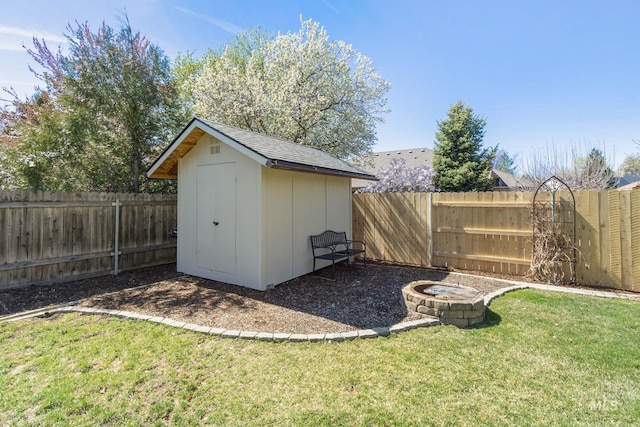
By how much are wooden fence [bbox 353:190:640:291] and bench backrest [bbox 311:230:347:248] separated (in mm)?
1267

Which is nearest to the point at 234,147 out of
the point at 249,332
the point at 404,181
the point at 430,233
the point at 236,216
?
the point at 236,216

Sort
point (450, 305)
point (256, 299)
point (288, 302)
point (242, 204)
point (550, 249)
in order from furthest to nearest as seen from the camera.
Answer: point (550, 249) < point (242, 204) < point (256, 299) < point (288, 302) < point (450, 305)

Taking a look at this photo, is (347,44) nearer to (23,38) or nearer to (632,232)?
(23,38)

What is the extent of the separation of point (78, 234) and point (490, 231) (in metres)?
9.57

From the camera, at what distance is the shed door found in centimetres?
624

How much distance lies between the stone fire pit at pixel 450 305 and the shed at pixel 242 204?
279 centimetres

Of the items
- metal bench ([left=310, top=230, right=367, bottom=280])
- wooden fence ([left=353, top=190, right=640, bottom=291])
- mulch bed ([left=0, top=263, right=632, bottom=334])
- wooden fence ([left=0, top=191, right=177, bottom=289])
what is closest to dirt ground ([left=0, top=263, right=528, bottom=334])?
mulch bed ([left=0, top=263, right=632, bottom=334])

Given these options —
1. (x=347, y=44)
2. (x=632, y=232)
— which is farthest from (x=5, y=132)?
(x=632, y=232)

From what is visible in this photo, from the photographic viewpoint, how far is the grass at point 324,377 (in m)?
2.38

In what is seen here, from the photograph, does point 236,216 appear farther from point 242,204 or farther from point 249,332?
point 249,332

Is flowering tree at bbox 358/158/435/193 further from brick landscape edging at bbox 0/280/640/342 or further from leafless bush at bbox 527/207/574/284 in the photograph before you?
brick landscape edging at bbox 0/280/640/342

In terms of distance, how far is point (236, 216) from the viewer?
20.1 ft

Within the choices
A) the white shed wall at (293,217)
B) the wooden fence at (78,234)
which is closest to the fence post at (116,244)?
the wooden fence at (78,234)

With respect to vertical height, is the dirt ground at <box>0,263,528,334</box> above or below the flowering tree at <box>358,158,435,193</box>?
below
